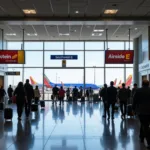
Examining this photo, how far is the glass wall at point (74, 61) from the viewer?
1171 inches

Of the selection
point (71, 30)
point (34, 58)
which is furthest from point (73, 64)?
point (71, 30)

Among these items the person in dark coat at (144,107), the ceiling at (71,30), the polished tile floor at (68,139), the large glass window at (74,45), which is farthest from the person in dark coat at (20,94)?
the large glass window at (74,45)

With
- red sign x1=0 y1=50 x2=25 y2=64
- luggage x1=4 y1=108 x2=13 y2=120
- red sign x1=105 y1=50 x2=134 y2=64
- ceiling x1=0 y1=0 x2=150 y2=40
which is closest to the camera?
luggage x1=4 y1=108 x2=13 y2=120

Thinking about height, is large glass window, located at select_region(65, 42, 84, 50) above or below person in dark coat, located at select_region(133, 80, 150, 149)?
above

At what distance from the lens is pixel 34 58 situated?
29859 millimetres

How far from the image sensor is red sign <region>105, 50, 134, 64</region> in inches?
738

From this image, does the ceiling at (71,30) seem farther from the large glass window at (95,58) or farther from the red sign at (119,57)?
the large glass window at (95,58)

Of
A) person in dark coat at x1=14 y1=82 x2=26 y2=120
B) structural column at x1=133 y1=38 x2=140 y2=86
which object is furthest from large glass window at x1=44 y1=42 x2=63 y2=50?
person in dark coat at x1=14 y1=82 x2=26 y2=120

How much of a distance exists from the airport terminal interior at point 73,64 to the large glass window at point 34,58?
0.10m

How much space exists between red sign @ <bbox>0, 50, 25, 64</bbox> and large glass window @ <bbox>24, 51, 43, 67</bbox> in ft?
34.9

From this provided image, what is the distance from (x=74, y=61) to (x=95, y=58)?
2151 millimetres

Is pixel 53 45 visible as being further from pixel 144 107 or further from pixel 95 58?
pixel 144 107
